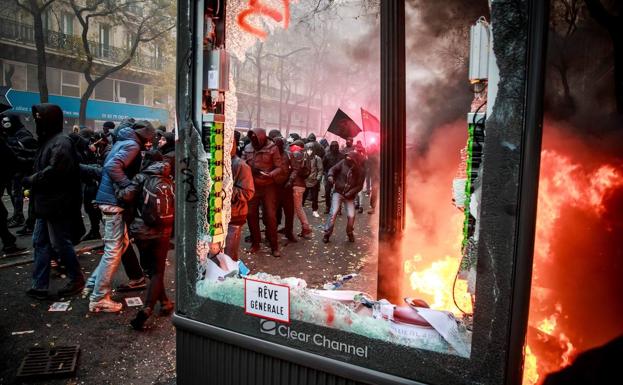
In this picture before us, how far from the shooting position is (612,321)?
2596 millimetres

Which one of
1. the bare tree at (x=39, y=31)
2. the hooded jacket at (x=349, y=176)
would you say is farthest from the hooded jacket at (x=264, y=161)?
the bare tree at (x=39, y=31)

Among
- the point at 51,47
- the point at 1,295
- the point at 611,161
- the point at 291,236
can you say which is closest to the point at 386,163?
the point at 611,161

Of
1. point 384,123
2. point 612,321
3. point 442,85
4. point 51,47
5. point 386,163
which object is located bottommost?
point 612,321

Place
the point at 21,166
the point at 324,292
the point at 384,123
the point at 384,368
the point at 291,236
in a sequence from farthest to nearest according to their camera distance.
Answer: the point at 291,236, the point at 21,166, the point at 384,123, the point at 324,292, the point at 384,368

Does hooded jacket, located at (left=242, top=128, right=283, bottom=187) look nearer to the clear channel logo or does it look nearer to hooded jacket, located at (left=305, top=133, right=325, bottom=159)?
hooded jacket, located at (left=305, top=133, right=325, bottom=159)

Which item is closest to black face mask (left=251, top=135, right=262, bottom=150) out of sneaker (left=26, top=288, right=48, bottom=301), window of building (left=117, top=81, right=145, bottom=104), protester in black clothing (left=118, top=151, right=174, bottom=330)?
protester in black clothing (left=118, top=151, right=174, bottom=330)

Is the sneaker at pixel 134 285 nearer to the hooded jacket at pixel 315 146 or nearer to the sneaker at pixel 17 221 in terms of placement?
the sneaker at pixel 17 221

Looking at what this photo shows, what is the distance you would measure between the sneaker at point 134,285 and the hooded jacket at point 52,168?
1196 mm

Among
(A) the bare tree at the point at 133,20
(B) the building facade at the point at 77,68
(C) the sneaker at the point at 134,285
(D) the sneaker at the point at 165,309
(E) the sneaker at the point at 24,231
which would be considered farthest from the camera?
(B) the building facade at the point at 77,68

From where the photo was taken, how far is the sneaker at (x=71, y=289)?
5.50 metres

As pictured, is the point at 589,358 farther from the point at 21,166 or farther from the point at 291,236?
the point at 21,166

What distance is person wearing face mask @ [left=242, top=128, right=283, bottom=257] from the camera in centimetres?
770

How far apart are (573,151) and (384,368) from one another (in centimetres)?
173

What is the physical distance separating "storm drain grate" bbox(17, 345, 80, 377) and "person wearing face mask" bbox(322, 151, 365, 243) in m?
5.60
